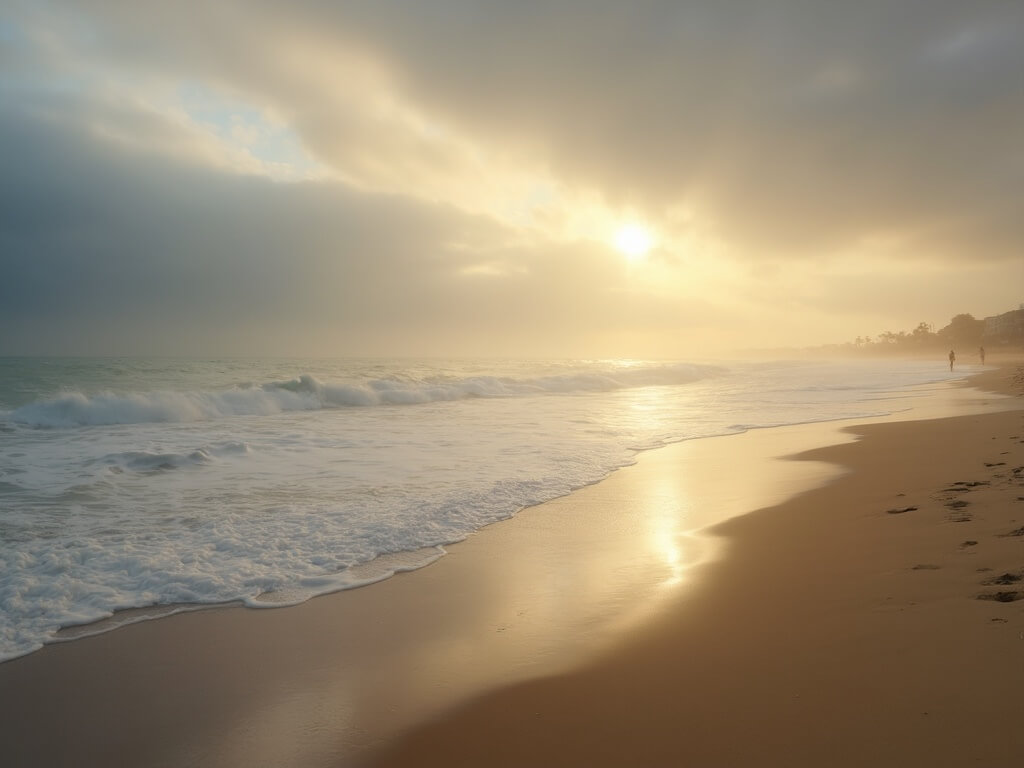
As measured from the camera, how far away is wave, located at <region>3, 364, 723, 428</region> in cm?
2069

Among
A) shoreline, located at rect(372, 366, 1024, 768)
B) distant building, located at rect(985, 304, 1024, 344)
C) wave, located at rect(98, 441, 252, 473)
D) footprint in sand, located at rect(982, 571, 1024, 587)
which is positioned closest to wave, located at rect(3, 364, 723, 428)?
wave, located at rect(98, 441, 252, 473)

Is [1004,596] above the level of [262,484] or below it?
above

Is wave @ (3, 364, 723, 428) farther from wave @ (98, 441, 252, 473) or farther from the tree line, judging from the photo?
the tree line

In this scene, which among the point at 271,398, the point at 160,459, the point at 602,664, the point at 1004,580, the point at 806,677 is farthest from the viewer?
the point at 271,398

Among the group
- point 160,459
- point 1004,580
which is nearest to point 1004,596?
point 1004,580

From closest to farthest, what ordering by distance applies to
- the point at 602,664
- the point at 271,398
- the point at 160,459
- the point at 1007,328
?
the point at 602,664
the point at 160,459
the point at 271,398
the point at 1007,328

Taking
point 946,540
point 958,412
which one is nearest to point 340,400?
point 958,412

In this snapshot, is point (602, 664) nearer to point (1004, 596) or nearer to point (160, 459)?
point (1004, 596)

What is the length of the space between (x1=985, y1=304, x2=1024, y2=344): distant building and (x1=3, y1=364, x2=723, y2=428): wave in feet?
241

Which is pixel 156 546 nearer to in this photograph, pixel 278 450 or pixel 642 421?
pixel 278 450

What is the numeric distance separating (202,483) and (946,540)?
9.91m

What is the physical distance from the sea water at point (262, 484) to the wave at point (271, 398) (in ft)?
0.46

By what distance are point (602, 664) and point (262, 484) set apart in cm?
733

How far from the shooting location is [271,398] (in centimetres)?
2517
